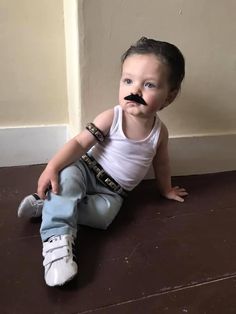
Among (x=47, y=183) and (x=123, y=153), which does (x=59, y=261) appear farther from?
(x=123, y=153)

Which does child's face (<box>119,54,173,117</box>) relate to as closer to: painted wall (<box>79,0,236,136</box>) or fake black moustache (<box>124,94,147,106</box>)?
fake black moustache (<box>124,94,147,106</box>)

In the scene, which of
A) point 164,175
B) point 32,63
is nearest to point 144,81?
point 164,175

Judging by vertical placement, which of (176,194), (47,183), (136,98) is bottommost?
(176,194)

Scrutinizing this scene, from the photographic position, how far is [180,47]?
3.13ft

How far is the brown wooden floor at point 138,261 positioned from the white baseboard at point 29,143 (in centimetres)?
11

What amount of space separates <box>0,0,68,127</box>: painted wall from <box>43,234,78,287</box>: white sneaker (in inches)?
19.3

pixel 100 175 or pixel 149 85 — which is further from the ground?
pixel 149 85

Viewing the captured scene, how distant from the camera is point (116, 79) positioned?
932 mm

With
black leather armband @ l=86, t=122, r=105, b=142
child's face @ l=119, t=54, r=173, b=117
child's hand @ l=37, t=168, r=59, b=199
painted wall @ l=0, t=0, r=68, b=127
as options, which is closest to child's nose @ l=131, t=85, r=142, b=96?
child's face @ l=119, t=54, r=173, b=117

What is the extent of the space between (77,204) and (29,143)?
14.7 inches

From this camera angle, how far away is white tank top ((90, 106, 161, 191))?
85cm

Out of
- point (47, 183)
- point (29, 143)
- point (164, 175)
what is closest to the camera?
point (47, 183)

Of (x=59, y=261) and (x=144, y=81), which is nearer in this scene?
(x=59, y=261)

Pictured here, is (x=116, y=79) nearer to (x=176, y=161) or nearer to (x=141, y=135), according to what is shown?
(x=141, y=135)
